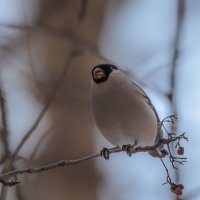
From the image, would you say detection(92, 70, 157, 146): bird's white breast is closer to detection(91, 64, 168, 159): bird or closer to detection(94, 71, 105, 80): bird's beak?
detection(91, 64, 168, 159): bird

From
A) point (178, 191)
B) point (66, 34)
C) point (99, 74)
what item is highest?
point (66, 34)

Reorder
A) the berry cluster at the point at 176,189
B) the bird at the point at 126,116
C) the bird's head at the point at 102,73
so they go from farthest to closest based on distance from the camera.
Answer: the bird's head at the point at 102,73, the bird at the point at 126,116, the berry cluster at the point at 176,189

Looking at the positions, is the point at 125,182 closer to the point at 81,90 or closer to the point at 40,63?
the point at 81,90

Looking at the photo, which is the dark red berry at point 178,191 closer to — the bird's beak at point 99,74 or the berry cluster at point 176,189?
the berry cluster at point 176,189

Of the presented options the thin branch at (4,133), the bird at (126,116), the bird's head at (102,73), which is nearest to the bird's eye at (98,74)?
the bird's head at (102,73)

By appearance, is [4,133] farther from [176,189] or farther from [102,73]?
[102,73]

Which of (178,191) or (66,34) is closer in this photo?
(178,191)

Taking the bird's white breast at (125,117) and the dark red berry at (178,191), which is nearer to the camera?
the dark red berry at (178,191)

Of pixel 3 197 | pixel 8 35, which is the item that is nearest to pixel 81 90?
pixel 8 35

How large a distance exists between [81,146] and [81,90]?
19 cm

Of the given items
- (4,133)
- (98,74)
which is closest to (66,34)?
(98,74)

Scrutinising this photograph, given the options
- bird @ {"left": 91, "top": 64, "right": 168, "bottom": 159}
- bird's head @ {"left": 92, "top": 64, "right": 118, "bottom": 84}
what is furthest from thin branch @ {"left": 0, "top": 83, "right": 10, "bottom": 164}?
bird's head @ {"left": 92, "top": 64, "right": 118, "bottom": 84}

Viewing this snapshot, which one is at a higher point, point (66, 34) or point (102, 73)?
point (66, 34)

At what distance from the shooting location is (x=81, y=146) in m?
1.92
